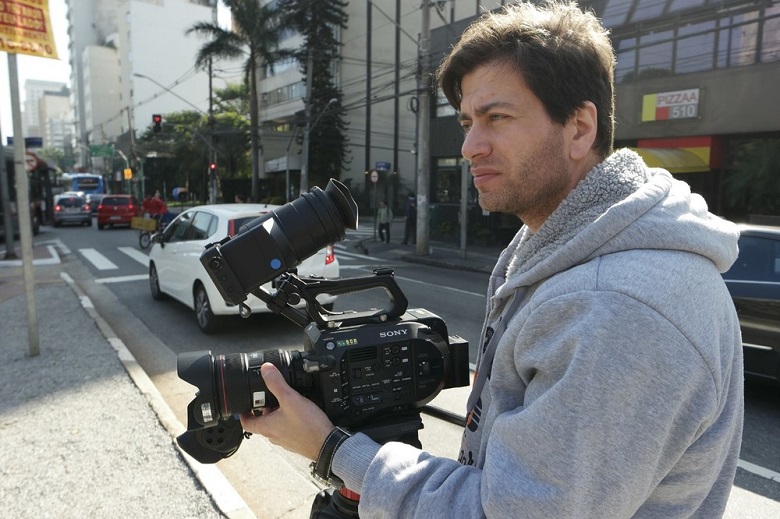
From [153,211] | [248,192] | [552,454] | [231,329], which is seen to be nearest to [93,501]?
[552,454]

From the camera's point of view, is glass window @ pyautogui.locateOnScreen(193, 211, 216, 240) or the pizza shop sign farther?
the pizza shop sign

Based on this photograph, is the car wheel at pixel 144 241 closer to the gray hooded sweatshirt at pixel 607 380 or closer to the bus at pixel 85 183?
the gray hooded sweatshirt at pixel 607 380

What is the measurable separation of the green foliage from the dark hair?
44.4 feet

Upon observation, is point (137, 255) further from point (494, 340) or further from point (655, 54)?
point (494, 340)

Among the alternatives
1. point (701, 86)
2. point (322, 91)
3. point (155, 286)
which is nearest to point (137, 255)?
point (155, 286)

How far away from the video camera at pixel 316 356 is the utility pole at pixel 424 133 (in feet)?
45.5

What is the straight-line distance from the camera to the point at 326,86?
124 feet

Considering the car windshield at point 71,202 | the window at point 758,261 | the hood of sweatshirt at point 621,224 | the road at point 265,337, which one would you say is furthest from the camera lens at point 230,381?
the car windshield at point 71,202

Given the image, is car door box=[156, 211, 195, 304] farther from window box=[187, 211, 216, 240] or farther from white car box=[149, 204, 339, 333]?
window box=[187, 211, 216, 240]

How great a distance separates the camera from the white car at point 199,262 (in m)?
6.56

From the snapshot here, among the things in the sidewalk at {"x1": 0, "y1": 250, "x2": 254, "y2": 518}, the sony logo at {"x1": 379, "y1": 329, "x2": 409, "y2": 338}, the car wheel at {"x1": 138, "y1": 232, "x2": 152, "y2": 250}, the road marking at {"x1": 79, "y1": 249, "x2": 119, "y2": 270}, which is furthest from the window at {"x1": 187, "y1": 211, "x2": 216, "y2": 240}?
the car wheel at {"x1": 138, "y1": 232, "x2": 152, "y2": 250}

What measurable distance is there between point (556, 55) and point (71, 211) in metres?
30.3

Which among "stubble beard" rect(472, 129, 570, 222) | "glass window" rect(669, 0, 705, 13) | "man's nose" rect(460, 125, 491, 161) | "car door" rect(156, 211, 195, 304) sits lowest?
"car door" rect(156, 211, 195, 304)

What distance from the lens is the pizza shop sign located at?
13547mm
